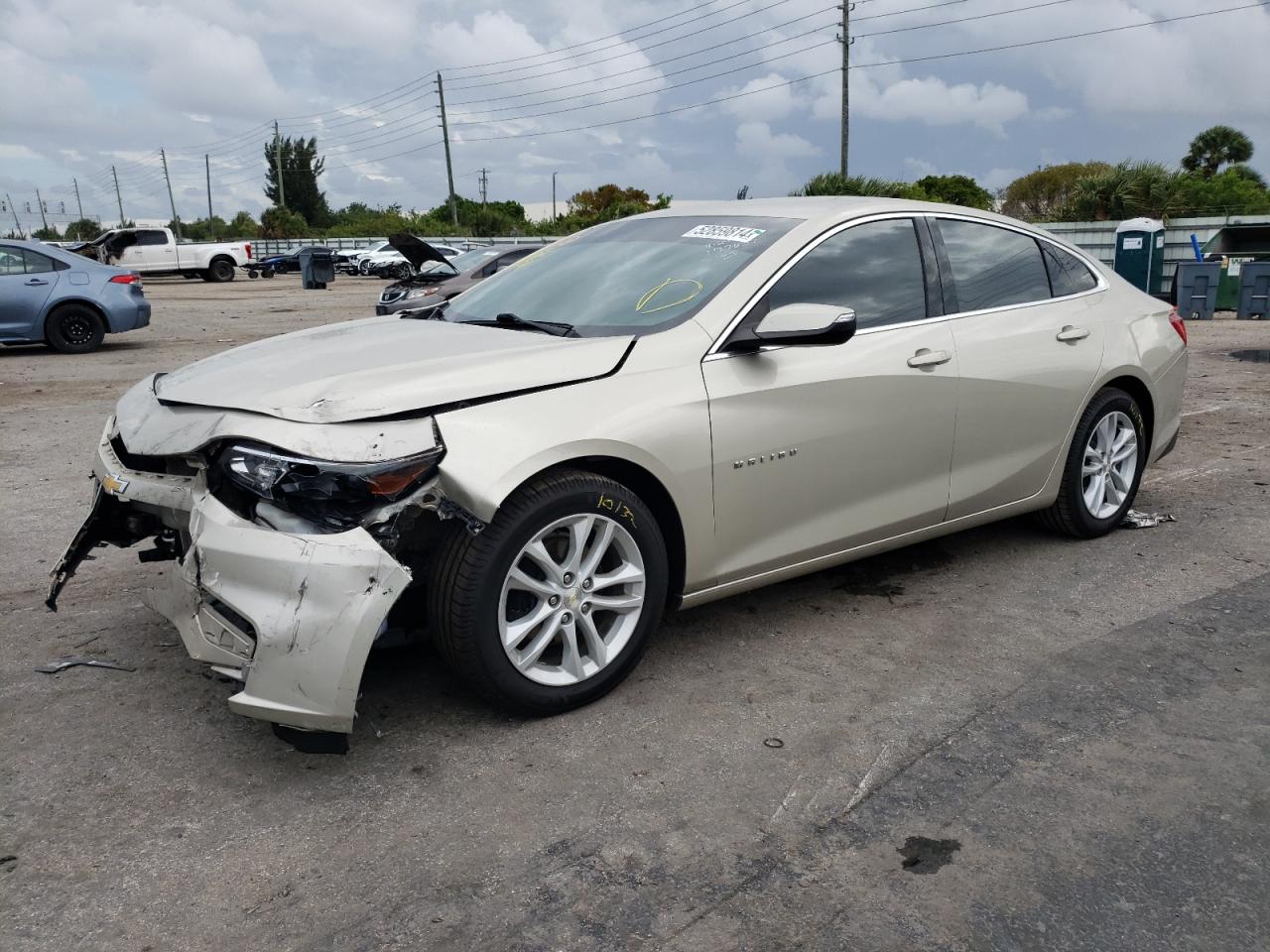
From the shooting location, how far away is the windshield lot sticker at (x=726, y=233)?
4102 millimetres

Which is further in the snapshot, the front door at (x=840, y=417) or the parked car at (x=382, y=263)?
the parked car at (x=382, y=263)

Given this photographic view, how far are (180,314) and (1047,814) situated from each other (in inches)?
847

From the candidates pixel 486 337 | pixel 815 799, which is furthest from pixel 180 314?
pixel 815 799

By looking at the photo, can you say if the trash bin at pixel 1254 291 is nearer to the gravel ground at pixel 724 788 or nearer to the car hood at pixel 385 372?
the gravel ground at pixel 724 788

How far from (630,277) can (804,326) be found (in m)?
0.79

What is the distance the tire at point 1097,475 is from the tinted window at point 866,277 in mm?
1218

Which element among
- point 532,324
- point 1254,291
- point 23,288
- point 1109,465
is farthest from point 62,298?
point 1254,291

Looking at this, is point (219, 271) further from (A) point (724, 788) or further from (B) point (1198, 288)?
(A) point (724, 788)

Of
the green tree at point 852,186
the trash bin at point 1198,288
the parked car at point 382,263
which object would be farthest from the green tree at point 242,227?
the trash bin at point 1198,288

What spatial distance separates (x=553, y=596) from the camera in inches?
131

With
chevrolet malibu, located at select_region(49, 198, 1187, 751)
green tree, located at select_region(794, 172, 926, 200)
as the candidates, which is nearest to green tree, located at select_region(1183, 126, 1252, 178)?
green tree, located at select_region(794, 172, 926, 200)

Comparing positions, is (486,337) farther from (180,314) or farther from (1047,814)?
(180,314)

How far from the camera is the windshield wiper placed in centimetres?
382

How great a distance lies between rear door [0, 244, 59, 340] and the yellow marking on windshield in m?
12.0
